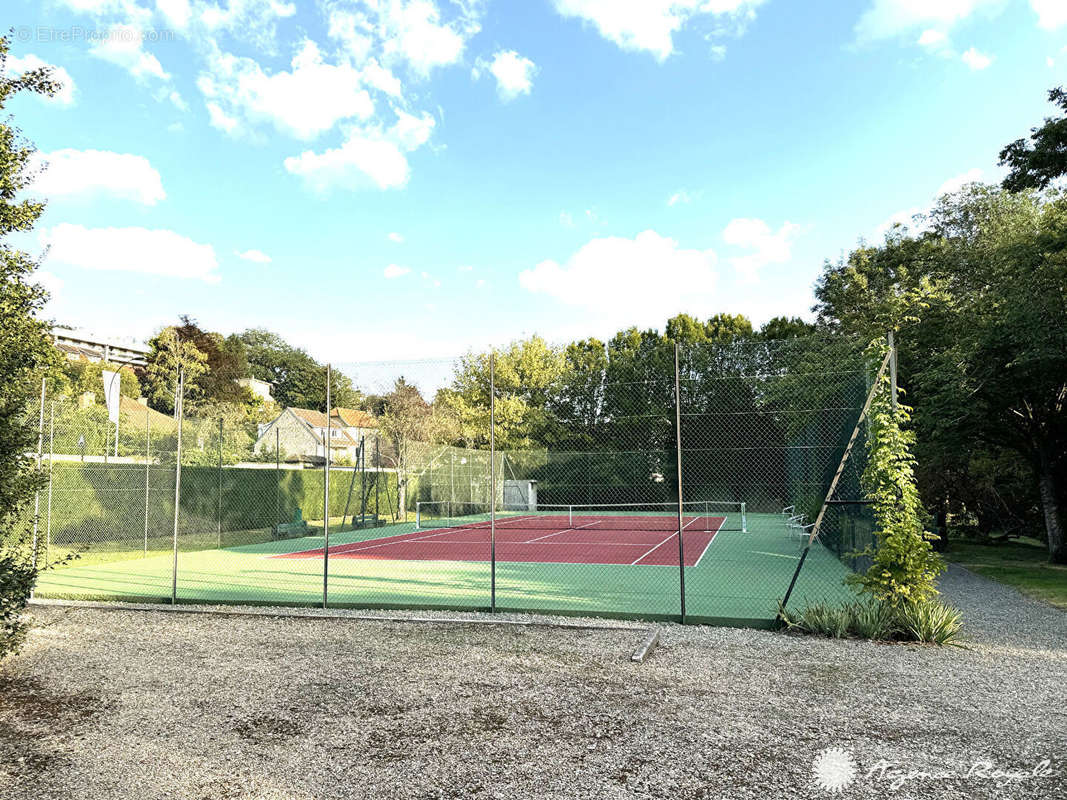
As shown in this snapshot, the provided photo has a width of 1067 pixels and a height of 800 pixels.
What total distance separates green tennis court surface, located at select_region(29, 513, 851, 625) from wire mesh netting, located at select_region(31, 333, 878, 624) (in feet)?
0.23

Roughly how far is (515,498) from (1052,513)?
540 inches

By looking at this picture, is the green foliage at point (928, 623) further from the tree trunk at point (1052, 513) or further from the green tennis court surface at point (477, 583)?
the tree trunk at point (1052, 513)

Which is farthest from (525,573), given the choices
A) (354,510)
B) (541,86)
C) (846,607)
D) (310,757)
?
(354,510)

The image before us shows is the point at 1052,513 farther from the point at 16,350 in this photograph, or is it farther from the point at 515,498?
the point at 16,350

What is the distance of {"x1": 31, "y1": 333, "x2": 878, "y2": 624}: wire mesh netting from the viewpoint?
30.1 ft

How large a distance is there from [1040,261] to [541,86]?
10.6 meters

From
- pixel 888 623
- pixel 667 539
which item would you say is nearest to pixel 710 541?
pixel 667 539

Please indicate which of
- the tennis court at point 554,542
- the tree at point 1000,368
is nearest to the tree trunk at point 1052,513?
the tree at point 1000,368

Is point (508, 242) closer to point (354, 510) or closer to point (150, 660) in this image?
point (354, 510)

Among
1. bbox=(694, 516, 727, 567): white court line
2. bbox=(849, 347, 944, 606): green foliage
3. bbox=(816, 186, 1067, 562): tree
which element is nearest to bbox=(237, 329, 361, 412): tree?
bbox=(694, 516, 727, 567): white court line

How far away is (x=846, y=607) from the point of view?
22.1ft

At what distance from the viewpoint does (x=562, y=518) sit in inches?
944

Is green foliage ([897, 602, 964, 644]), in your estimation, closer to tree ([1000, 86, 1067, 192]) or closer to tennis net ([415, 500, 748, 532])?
tree ([1000, 86, 1067, 192])

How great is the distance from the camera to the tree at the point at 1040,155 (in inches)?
450
